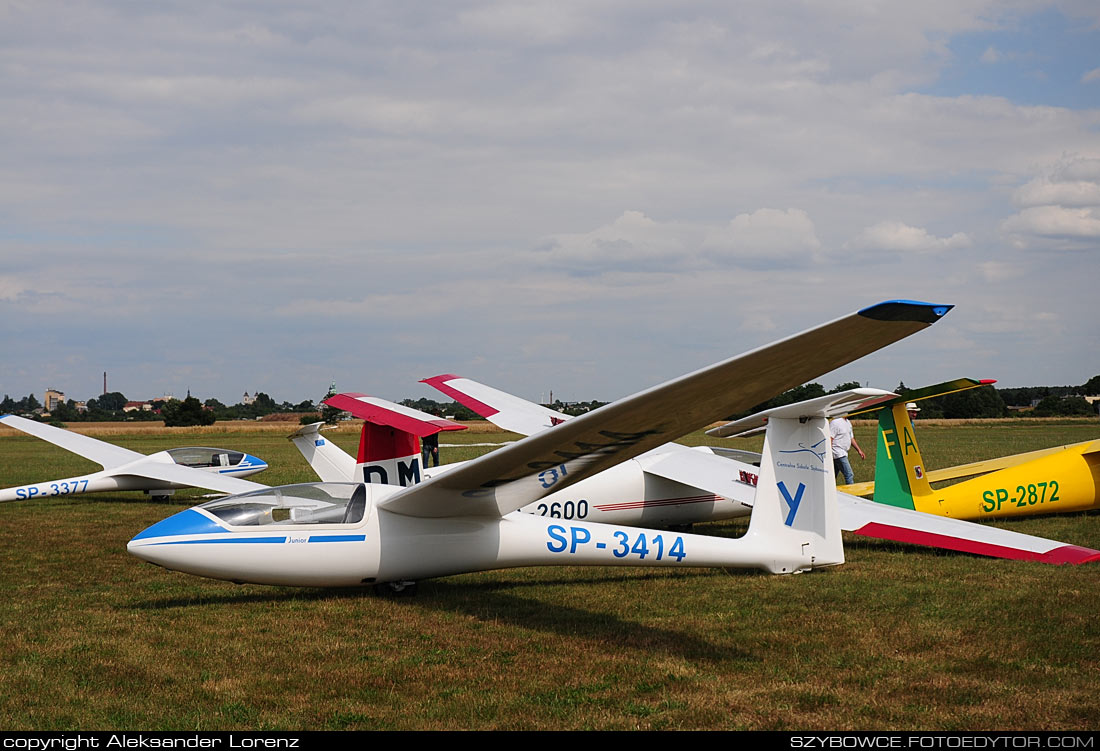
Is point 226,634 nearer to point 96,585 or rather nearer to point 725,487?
point 96,585

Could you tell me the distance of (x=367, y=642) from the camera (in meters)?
7.14

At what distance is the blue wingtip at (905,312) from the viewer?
441 cm

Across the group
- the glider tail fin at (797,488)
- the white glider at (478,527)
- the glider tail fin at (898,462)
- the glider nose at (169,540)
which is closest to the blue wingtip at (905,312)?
the white glider at (478,527)

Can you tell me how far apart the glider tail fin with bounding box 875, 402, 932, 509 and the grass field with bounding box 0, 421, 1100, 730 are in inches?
56.4

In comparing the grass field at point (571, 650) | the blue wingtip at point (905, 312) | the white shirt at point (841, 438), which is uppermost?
the blue wingtip at point (905, 312)

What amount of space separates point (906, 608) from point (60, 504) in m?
16.9

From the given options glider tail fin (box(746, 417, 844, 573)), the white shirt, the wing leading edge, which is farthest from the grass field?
the white shirt

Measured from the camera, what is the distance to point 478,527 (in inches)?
332

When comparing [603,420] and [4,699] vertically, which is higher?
[603,420]

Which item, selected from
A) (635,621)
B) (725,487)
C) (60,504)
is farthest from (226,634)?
(60,504)

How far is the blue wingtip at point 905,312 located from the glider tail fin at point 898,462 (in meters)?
8.13

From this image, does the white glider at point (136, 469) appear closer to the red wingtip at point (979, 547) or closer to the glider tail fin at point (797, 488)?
the glider tail fin at point (797, 488)

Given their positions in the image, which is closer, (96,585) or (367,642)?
(367,642)
